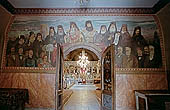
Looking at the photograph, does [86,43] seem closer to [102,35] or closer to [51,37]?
[102,35]

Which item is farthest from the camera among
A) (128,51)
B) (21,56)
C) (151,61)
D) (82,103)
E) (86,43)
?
(82,103)

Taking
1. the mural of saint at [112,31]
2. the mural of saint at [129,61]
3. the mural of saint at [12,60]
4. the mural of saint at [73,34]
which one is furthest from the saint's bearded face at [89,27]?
the mural of saint at [12,60]

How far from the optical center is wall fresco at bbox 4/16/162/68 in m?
6.43

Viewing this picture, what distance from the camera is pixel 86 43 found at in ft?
21.9

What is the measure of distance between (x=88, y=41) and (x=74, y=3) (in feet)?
5.38

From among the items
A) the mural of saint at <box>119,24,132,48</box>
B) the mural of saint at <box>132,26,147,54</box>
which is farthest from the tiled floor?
the mural of saint at <box>132,26,147,54</box>

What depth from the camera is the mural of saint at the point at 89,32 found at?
21.9 feet

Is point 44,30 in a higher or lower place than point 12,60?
higher

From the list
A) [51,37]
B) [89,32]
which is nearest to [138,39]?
[89,32]

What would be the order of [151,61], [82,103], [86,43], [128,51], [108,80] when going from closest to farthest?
[108,80], [151,61], [128,51], [86,43], [82,103]

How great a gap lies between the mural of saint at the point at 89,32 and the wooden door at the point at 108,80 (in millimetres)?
941

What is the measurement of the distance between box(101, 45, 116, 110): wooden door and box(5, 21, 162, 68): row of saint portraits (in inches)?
21.4

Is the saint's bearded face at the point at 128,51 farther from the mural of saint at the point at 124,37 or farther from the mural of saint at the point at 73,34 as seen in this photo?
the mural of saint at the point at 73,34

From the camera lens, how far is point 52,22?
264 inches
